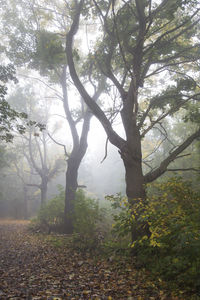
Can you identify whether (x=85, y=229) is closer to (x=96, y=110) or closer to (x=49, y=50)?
(x=96, y=110)

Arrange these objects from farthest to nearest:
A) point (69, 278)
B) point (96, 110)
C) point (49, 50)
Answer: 1. point (49, 50)
2. point (96, 110)
3. point (69, 278)

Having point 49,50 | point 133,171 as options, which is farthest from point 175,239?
point 49,50

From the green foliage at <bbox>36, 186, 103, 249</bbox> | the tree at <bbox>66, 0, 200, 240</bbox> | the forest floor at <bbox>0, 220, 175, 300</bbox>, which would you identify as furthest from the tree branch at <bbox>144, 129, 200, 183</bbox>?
the green foliage at <bbox>36, 186, 103, 249</bbox>

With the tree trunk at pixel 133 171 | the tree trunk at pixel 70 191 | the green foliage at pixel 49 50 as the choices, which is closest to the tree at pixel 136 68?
the tree trunk at pixel 133 171

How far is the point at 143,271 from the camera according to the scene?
437 cm

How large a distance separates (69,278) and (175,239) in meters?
2.55

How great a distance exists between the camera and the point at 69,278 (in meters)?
4.39

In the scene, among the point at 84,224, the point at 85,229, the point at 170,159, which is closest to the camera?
the point at 170,159

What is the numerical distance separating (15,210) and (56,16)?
23.1m

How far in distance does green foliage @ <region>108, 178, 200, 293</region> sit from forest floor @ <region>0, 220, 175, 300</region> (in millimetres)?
397

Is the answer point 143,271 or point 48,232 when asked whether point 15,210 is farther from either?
point 143,271

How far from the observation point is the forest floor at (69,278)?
357 centimetres

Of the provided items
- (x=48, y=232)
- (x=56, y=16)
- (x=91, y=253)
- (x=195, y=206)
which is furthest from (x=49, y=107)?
(x=195, y=206)

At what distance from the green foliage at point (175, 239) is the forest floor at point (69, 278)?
40cm
